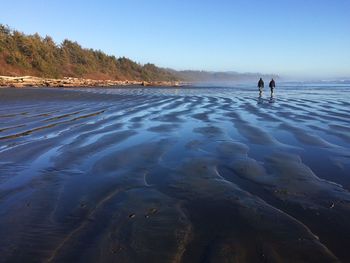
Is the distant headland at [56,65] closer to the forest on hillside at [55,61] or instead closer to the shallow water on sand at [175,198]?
the forest on hillside at [55,61]

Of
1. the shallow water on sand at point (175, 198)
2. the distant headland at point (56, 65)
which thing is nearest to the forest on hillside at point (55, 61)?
the distant headland at point (56, 65)

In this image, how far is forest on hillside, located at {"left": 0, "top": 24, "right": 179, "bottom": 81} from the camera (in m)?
61.1

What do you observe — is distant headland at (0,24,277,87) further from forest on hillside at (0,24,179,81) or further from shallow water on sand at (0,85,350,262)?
shallow water on sand at (0,85,350,262)

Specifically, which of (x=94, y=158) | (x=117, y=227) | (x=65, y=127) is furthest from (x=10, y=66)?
(x=117, y=227)

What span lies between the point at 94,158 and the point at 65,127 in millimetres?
4969

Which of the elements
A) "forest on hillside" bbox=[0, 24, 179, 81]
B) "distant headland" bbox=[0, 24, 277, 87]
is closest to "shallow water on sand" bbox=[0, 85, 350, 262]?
"distant headland" bbox=[0, 24, 277, 87]

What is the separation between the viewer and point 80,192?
5441mm

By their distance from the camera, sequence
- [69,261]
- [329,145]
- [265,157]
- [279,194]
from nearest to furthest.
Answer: [69,261] → [279,194] → [265,157] → [329,145]

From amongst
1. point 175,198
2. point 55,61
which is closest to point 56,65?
point 55,61

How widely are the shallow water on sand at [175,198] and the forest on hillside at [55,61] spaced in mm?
51168

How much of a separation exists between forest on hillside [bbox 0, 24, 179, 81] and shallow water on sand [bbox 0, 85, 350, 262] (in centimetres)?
5117

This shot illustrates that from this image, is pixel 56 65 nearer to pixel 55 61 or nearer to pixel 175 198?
pixel 55 61

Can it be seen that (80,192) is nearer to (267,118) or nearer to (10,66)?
(267,118)

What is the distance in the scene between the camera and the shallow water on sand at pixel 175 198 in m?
3.65
